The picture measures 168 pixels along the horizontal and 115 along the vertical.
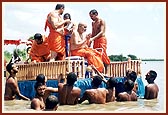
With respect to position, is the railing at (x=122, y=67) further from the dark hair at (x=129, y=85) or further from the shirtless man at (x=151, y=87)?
the dark hair at (x=129, y=85)

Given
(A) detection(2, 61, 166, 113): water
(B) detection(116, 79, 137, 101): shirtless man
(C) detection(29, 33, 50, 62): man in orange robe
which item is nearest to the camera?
(A) detection(2, 61, 166, 113): water

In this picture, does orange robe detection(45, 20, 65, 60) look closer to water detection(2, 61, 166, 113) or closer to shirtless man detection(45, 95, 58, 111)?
water detection(2, 61, 166, 113)

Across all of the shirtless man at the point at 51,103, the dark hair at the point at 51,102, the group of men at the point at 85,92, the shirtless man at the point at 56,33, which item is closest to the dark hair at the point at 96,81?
the group of men at the point at 85,92

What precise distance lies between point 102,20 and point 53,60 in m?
1.25

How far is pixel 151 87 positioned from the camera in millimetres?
11672

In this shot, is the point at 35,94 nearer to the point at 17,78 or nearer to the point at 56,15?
the point at 17,78

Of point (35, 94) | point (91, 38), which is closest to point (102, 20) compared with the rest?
point (91, 38)

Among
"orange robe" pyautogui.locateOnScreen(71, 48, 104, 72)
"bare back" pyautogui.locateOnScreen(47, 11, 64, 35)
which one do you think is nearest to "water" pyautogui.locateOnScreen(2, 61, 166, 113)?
"orange robe" pyautogui.locateOnScreen(71, 48, 104, 72)

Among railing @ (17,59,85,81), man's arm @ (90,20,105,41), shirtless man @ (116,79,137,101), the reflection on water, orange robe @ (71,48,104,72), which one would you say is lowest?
the reflection on water

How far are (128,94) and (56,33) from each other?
184 centimetres

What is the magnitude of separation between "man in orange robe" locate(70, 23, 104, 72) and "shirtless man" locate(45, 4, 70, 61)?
21cm

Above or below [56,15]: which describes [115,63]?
below

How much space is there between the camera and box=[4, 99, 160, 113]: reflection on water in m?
10.5

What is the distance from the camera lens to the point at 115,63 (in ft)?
39.8
